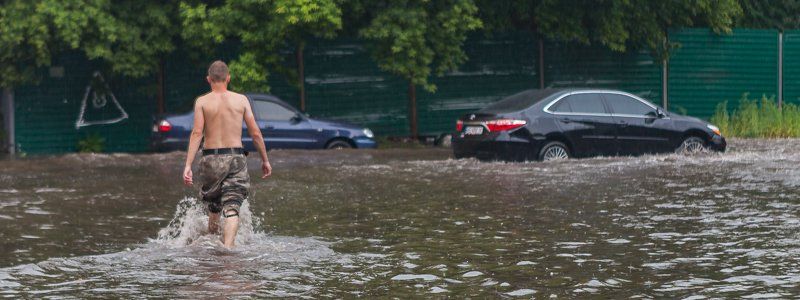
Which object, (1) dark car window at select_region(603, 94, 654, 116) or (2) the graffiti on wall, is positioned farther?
(2) the graffiti on wall

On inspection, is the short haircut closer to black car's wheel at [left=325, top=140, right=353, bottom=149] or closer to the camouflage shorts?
the camouflage shorts

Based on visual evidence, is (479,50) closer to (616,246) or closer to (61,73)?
(61,73)

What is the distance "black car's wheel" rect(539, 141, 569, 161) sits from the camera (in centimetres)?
2102

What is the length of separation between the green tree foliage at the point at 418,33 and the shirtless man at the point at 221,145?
14868mm

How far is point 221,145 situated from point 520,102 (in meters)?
10.5

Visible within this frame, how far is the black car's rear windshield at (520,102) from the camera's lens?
21.2m

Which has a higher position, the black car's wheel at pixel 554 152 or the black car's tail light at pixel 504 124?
the black car's tail light at pixel 504 124

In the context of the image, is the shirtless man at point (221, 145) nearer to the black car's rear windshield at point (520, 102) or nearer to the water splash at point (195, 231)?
the water splash at point (195, 231)

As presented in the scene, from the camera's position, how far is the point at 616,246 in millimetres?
11242

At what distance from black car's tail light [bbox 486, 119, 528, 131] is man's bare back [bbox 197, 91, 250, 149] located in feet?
31.2

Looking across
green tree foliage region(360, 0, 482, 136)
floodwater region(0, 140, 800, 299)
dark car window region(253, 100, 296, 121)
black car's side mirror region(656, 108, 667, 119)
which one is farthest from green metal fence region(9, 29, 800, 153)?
black car's side mirror region(656, 108, 667, 119)

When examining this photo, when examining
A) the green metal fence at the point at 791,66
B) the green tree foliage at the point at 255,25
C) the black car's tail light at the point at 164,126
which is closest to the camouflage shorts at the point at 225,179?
the black car's tail light at the point at 164,126

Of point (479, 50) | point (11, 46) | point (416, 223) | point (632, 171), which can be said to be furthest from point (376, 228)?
point (479, 50)

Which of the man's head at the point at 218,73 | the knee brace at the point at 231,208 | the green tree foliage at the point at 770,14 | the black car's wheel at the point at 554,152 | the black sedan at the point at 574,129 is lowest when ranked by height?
the knee brace at the point at 231,208
